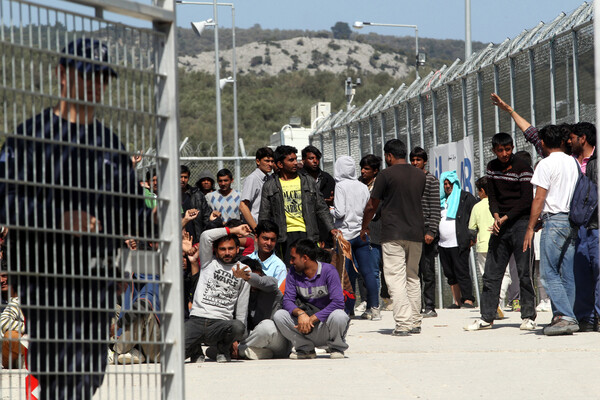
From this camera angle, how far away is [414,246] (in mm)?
10781

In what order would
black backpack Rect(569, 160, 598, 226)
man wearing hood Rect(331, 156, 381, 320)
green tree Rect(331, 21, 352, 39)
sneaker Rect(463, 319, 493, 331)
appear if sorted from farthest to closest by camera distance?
green tree Rect(331, 21, 352, 39)
man wearing hood Rect(331, 156, 381, 320)
sneaker Rect(463, 319, 493, 331)
black backpack Rect(569, 160, 598, 226)

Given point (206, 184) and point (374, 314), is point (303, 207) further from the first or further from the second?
point (206, 184)

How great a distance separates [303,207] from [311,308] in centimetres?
265

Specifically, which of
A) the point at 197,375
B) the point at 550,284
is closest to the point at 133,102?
the point at 197,375

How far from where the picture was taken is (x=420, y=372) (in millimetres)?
7754

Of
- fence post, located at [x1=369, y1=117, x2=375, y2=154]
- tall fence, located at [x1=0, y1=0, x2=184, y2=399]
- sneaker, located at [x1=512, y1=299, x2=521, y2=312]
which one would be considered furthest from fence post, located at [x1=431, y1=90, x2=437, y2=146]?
tall fence, located at [x1=0, y1=0, x2=184, y2=399]

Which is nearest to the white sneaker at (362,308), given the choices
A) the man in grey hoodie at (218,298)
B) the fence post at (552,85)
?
the fence post at (552,85)

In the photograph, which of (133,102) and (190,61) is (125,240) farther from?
(190,61)

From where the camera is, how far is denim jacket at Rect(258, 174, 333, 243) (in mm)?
11656

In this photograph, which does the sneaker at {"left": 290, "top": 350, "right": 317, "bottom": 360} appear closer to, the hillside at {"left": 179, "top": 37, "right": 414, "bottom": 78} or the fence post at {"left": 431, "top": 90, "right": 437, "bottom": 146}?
the fence post at {"left": 431, "top": 90, "right": 437, "bottom": 146}

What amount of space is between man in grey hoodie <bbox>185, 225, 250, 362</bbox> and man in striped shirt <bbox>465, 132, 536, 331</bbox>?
2.65 meters

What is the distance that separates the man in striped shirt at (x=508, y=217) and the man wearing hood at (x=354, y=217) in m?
2.39

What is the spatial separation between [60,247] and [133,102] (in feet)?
1.94

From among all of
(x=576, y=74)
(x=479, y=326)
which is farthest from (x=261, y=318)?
(x=576, y=74)
